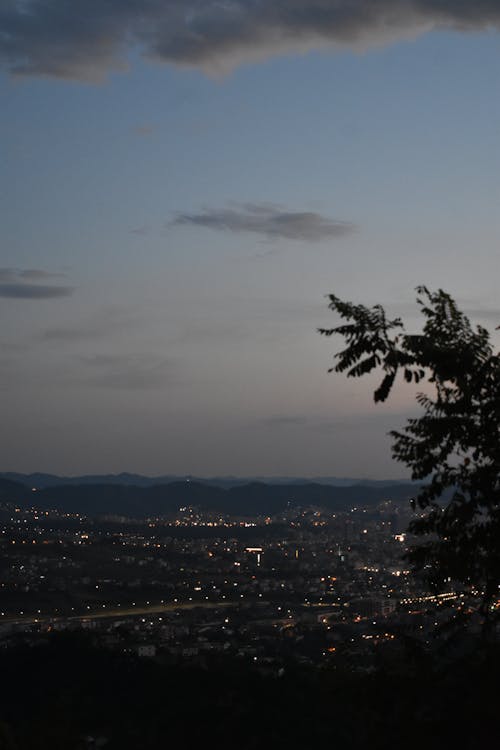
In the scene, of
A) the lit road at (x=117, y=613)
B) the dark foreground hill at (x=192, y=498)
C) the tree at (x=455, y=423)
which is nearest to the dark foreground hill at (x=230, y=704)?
the tree at (x=455, y=423)

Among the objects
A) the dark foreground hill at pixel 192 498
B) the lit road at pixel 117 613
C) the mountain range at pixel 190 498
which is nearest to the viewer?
the lit road at pixel 117 613

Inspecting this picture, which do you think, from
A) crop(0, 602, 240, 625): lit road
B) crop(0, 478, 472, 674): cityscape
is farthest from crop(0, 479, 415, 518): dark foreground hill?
crop(0, 602, 240, 625): lit road

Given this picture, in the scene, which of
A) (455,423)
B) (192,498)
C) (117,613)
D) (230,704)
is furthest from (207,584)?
(192,498)

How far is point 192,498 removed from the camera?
163 metres

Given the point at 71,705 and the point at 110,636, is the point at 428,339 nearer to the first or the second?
the point at 71,705

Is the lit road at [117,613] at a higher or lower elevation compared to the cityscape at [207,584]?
lower

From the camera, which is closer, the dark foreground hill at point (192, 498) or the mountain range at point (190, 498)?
the mountain range at point (190, 498)

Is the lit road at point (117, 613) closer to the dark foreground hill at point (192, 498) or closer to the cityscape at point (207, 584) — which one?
→ the cityscape at point (207, 584)

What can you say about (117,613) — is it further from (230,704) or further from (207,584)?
(230,704)

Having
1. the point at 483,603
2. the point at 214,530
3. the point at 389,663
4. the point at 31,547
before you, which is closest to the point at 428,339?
the point at 483,603

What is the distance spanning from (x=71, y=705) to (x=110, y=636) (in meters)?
17.0

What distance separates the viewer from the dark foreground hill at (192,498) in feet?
494

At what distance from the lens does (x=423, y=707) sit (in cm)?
732

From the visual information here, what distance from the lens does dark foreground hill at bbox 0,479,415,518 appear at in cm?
15062
